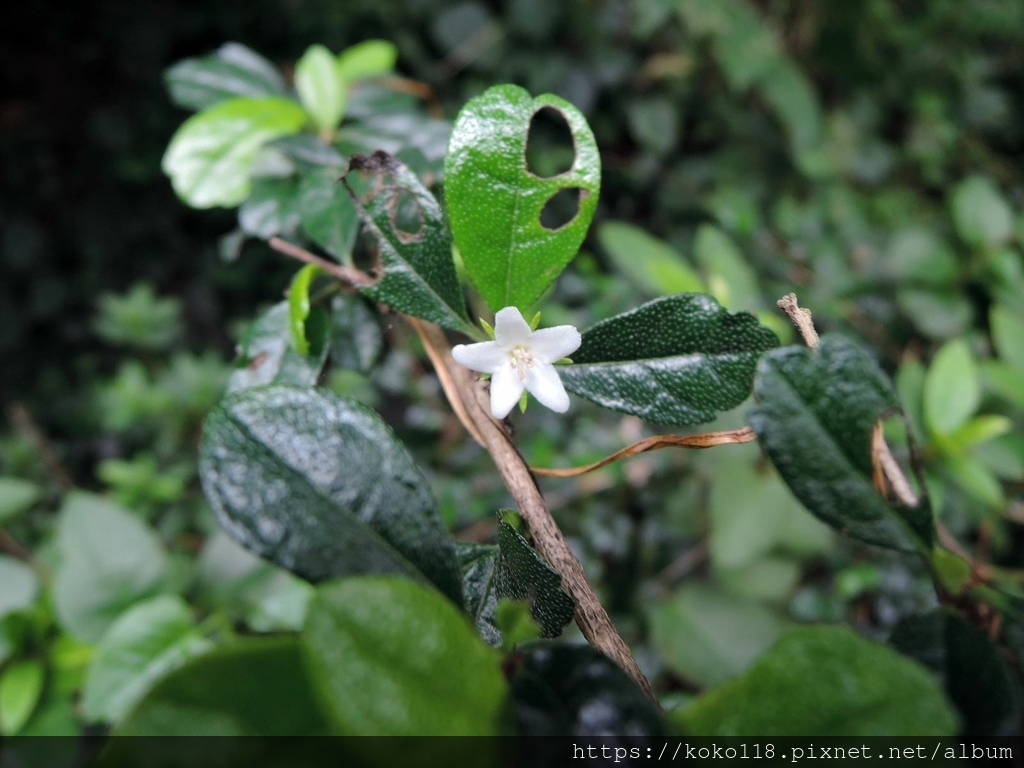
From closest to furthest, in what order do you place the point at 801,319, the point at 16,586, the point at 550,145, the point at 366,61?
the point at 801,319
the point at 366,61
the point at 16,586
the point at 550,145

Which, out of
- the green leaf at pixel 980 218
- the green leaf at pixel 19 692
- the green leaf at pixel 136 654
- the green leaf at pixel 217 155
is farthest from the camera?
the green leaf at pixel 980 218

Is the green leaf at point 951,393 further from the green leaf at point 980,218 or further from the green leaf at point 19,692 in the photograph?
the green leaf at point 19,692

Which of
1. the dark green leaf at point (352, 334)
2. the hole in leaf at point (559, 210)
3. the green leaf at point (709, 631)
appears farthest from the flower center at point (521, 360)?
the hole in leaf at point (559, 210)

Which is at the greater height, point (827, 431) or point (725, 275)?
point (827, 431)

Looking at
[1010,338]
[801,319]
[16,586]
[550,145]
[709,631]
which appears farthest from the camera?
[550,145]

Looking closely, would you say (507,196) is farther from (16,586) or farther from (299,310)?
(16,586)

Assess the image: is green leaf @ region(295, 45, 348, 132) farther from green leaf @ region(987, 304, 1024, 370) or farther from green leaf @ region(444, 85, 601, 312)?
green leaf @ region(987, 304, 1024, 370)

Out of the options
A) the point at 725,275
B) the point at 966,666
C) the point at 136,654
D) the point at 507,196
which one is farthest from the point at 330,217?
the point at 725,275
